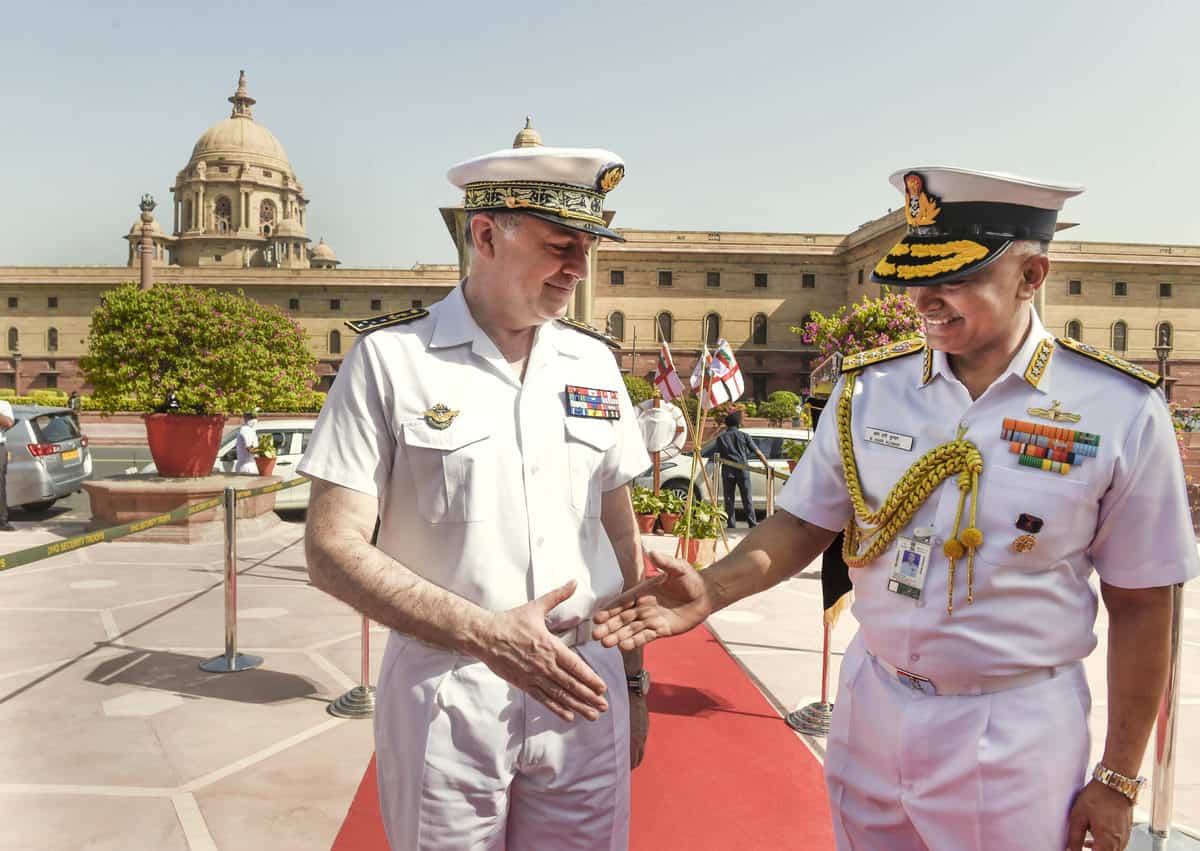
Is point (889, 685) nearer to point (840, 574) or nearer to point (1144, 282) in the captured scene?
point (840, 574)

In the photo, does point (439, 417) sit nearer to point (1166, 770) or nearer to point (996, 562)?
point (996, 562)

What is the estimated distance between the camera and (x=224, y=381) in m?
11.4

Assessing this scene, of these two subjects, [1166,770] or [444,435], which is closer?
[444,435]

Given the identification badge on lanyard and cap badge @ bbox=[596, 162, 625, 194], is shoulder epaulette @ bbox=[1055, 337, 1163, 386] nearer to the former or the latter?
the identification badge on lanyard

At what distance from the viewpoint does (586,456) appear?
210 cm

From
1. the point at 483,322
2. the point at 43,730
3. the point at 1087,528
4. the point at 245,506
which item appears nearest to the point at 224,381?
the point at 245,506

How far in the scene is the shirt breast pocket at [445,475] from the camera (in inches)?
75.1

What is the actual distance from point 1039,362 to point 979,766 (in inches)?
31.6

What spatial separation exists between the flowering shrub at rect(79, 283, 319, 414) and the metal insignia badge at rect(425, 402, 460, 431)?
9.59 m

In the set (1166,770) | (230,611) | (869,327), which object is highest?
(869,327)

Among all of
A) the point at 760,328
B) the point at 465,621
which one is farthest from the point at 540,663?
the point at 760,328

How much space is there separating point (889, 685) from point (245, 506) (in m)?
9.25

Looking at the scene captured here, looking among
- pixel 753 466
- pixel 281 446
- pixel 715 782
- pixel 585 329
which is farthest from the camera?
pixel 281 446

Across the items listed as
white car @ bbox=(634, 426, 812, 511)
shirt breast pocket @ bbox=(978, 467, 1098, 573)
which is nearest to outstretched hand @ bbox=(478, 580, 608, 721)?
shirt breast pocket @ bbox=(978, 467, 1098, 573)
